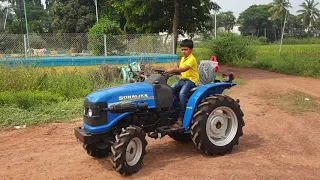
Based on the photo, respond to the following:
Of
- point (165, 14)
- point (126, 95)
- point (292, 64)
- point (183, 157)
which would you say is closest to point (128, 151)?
point (126, 95)

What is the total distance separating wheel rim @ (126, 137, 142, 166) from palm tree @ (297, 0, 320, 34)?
91.1 metres

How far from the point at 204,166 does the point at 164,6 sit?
16.2 meters

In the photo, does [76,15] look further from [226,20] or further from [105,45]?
[226,20]

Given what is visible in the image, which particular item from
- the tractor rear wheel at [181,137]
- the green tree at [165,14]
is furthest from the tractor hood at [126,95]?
the green tree at [165,14]

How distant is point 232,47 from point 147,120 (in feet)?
60.2

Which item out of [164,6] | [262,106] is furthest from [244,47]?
[262,106]

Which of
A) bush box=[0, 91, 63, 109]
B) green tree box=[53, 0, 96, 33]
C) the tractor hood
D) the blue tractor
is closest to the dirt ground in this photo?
the blue tractor

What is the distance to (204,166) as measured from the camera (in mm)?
4762

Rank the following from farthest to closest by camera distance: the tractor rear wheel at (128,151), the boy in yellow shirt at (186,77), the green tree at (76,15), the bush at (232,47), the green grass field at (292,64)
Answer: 1. the green tree at (76,15)
2. the bush at (232,47)
3. the green grass field at (292,64)
4. the boy in yellow shirt at (186,77)
5. the tractor rear wheel at (128,151)

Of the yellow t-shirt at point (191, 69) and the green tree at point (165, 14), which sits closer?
the yellow t-shirt at point (191, 69)

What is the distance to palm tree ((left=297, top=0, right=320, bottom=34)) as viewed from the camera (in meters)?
85.5

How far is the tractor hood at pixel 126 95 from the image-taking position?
454 cm

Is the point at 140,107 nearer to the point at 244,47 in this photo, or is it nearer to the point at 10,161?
the point at 10,161

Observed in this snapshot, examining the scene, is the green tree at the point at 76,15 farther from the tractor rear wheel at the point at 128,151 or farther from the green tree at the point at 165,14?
the tractor rear wheel at the point at 128,151
